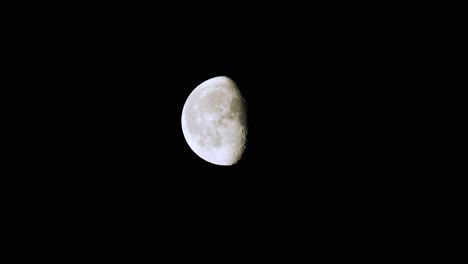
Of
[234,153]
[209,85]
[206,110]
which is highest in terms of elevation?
[209,85]

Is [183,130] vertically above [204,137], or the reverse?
[183,130]

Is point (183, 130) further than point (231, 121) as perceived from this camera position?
Yes

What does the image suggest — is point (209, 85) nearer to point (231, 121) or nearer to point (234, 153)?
point (231, 121)

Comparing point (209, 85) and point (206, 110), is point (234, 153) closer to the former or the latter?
point (206, 110)

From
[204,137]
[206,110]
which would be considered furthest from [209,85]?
[204,137]

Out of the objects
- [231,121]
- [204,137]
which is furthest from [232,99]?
[204,137]

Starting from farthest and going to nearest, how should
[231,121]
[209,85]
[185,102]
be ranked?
[185,102] < [209,85] < [231,121]

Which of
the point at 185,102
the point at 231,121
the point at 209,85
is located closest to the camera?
the point at 231,121
